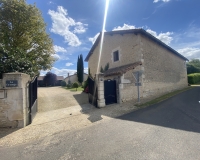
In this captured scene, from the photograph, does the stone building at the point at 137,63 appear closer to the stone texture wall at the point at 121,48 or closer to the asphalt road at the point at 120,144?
the stone texture wall at the point at 121,48

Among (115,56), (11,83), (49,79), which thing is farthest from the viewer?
(49,79)

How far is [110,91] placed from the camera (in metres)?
8.08

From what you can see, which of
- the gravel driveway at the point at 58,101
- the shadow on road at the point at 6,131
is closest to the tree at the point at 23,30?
the gravel driveway at the point at 58,101

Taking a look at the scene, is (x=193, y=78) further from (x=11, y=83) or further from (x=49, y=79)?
(x=49, y=79)

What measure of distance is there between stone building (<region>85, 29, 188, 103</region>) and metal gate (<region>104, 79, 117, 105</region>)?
0.27 metres

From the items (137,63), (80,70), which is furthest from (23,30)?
(80,70)

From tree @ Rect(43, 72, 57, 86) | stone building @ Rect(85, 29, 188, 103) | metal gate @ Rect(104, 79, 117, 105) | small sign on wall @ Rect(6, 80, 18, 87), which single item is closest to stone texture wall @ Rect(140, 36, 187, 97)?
stone building @ Rect(85, 29, 188, 103)

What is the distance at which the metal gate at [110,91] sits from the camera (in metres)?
7.85

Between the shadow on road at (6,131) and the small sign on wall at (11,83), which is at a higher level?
the small sign on wall at (11,83)

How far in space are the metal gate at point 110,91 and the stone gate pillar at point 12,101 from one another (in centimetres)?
490

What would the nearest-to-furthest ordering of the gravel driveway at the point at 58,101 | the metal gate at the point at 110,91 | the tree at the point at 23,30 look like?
the gravel driveway at the point at 58,101
the metal gate at the point at 110,91
the tree at the point at 23,30

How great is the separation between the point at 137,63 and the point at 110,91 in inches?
133

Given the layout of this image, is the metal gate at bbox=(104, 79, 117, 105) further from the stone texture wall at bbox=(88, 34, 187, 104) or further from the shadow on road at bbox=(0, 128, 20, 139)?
the shadow on road at bbox=(0, 128, 20, 139)

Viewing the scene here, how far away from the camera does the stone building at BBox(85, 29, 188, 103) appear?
8.59 m
